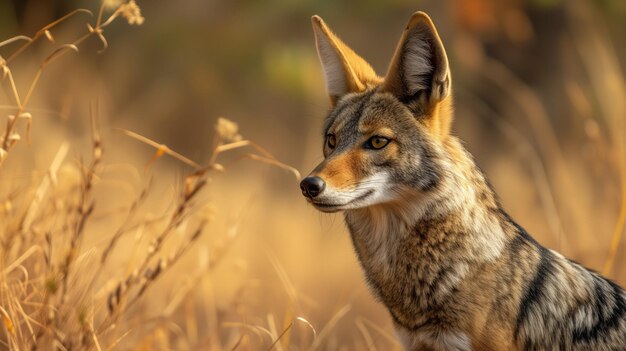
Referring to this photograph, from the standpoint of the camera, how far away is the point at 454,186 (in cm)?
412

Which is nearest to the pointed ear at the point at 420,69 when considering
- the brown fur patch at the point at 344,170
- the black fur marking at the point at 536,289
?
the brown fur patch at the point at 344,170

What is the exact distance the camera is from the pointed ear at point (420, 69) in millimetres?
4078

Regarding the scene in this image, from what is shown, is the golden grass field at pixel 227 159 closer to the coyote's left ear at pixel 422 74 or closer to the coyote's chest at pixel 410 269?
the coyote's chest at pixel 410 269

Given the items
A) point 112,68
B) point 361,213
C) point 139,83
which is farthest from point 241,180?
point 361,213

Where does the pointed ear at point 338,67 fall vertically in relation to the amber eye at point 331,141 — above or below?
above

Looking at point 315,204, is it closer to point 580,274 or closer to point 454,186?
point 454,186

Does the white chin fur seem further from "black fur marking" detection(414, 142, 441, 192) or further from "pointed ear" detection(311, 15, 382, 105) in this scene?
"pointed ear" detection(311, 15, 382, 105)

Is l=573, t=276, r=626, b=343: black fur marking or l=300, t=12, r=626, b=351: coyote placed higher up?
l=300, t=12, r=626, b=351: coyote

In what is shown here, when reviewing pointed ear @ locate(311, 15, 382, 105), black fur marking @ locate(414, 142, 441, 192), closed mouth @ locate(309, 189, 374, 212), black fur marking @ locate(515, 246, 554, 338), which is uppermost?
pointed ear @ locate(311, 15, 382, 105)

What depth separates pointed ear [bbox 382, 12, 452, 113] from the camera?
13.4 ft

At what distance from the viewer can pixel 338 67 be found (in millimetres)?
4676

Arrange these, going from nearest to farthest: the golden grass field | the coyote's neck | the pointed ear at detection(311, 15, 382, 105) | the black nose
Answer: the black nose, the coyote's neck, the golden grass field, the pointed ear at detection(311, 15, 382, 105)

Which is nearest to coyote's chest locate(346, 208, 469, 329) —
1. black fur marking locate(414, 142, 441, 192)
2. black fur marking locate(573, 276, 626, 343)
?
black fur marking locate(414, 142, 441, 192)

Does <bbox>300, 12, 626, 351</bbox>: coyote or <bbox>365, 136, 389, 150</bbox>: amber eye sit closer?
<bbox>300, 12, 626, 351</bbox>: coyote
